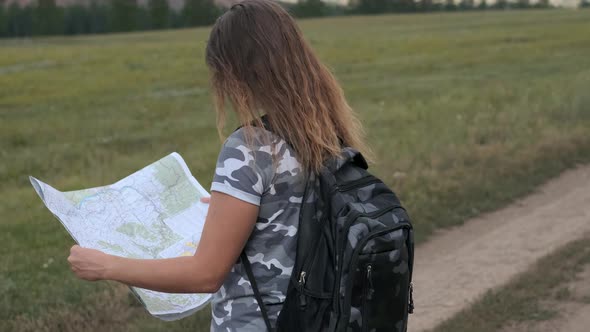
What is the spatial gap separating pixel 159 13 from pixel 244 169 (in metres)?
64.6

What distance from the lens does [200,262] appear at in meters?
1.87

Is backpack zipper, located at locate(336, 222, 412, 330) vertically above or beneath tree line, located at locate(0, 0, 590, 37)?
above

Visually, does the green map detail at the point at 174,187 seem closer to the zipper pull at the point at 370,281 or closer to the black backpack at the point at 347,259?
the black backpack at the point at 347,259

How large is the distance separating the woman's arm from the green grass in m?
3.00

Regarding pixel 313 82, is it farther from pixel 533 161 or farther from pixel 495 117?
pixel 495 117

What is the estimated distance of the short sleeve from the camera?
72.4 inches

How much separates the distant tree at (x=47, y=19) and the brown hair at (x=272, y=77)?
61279 millimetres

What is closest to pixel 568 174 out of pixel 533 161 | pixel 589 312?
pixel 533 161

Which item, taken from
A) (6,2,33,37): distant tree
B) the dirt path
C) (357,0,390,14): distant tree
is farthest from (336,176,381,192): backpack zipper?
(357,0,390,14): distant tree

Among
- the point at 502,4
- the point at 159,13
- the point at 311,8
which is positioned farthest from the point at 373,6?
the point at 159,13

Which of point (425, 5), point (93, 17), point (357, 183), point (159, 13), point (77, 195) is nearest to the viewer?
point (357, 183)

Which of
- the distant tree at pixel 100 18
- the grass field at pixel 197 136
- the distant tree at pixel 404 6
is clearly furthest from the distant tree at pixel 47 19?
the grass field at pixel 197 136

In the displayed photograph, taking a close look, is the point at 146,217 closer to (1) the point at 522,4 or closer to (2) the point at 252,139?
(2) the point at 252,139

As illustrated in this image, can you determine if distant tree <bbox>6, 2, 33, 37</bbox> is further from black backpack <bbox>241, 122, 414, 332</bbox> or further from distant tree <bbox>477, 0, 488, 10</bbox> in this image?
black backpack <bbox>241, 122, 414, 332</bbox>
